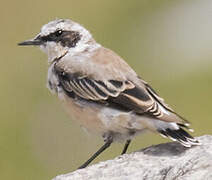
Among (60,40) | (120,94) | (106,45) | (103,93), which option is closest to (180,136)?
(120,94)

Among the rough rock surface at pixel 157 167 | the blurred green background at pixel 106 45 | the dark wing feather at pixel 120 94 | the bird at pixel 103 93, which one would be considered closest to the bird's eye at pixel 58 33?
the bird at pixel 103 93

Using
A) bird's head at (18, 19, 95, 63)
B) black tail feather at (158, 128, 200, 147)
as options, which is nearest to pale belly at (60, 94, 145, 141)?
black tail feather at (158, 128, 200, 147)

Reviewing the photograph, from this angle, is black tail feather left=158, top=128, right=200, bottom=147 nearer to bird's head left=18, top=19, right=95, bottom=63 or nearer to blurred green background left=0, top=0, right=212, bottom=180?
bird's head left=18, top=19, right=95, bottom=63

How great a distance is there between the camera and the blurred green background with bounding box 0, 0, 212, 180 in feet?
57.4

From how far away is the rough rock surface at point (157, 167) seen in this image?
10211mm

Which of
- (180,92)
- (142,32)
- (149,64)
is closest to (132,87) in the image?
(180,92)

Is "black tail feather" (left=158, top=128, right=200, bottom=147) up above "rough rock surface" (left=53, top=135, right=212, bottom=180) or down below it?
above

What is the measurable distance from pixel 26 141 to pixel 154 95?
745 centimetres

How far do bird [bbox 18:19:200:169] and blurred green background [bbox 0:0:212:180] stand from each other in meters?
5.18

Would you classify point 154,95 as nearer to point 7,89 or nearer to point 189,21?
point 7,89

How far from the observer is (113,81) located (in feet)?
36.3

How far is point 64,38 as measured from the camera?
1202 centimetres

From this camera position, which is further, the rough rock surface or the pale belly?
the pale belly

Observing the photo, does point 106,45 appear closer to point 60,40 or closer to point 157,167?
point 60,40
